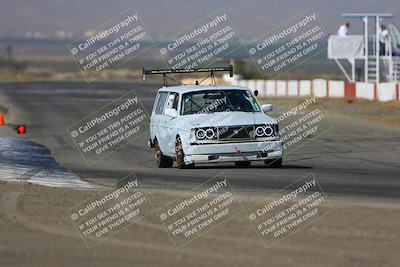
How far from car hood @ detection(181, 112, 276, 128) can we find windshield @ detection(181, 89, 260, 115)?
12.1 inches

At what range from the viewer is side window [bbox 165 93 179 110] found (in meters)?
19.8

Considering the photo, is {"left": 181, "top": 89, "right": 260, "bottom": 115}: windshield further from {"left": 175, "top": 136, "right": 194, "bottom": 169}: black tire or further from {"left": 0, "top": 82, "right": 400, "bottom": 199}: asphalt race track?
{"left": 0, "top": 82, "right": 400, "bottom": 199}: asphalt race track

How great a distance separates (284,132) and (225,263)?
22240 mm

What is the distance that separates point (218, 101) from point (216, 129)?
0.95 metres

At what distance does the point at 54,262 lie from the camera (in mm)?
9430

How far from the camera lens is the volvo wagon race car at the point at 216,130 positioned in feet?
60.2

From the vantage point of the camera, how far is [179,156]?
18859 millimetres

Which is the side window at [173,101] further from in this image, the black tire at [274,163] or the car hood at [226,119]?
the black tire at [274,163]

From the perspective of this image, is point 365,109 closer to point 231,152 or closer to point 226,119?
point 226,119

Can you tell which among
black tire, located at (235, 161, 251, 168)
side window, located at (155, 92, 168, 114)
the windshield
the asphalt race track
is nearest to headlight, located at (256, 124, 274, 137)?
the asphalt race track

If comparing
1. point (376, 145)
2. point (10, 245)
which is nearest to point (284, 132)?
point (376, 145)

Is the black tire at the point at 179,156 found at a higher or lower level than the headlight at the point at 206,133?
lower

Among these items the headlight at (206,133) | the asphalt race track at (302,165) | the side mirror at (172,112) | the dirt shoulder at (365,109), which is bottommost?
the dirt shoulder at (365,109)

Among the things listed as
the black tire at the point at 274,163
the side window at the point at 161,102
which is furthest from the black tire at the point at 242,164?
the side window at the point at 161,102
